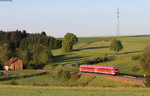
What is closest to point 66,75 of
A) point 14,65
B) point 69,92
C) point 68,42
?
point 14,65

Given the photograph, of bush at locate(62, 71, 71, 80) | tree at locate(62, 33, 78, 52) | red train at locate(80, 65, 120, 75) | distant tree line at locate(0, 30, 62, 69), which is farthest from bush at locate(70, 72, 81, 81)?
tree at locate(62, 33, 78, 52)

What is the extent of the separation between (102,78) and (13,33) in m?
126

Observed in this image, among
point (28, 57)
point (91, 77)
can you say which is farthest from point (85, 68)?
point (28, 57)

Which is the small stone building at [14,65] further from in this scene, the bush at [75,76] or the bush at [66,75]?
the bush at [75,76]

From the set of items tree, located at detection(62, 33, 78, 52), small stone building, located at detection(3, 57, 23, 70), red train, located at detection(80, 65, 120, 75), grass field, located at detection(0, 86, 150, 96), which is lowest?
small stone building, located at detection(3, 57, 23, 70)

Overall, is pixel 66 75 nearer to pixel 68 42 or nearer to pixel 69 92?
pixel 69 92

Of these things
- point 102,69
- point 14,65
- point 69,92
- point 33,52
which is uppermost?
point 69,92

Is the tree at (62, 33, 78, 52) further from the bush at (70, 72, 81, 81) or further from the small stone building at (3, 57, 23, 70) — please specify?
the bush at (70, 72, 81, 81)

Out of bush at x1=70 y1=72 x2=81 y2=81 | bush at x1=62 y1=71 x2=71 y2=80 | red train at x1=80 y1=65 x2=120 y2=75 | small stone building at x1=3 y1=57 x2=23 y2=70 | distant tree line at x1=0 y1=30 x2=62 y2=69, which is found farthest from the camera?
distant tree line at x1=0 y1=30 x2=62 y2=69

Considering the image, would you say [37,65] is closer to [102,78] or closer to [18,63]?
[18,63]

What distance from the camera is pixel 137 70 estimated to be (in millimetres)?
70438

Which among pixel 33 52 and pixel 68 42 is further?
pixel 68 42

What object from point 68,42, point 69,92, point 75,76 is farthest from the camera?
point 68,42

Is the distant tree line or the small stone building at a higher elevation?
the distant tree line
